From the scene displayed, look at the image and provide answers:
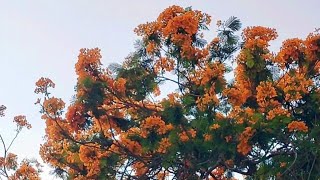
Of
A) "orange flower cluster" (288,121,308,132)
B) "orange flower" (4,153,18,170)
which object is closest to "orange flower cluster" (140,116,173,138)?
"orange flower cluster" (288,121,308,132)

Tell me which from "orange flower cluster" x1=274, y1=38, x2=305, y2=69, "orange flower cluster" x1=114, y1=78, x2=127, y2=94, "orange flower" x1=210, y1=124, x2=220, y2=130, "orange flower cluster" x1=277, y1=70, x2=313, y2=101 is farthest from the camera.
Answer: "orange flower cluster" x1=274, y1=38, x2=305, y2=69

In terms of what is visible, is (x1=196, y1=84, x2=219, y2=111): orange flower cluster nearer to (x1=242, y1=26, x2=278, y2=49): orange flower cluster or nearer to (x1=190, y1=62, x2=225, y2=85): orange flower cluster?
(x1=190, y1=62, x2=225, y2=85): orange flower cluster

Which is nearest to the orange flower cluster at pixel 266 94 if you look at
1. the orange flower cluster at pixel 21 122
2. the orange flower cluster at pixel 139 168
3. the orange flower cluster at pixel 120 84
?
the orange flower cluster at pixel 120 84

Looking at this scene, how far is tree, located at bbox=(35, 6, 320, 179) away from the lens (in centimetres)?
963

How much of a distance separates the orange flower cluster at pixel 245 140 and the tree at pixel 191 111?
0.05ft

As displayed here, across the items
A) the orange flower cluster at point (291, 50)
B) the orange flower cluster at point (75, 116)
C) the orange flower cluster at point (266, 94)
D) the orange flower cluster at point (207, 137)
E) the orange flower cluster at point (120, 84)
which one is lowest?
the orange flower cluster at point (207, 137)

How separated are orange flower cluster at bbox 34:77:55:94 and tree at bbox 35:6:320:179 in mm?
16

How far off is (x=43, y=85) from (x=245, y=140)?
329 cm

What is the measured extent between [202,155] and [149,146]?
3.18 feet

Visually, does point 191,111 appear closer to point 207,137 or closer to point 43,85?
point 207,137

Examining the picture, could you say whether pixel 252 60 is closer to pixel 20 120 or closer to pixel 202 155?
pixel 202 155

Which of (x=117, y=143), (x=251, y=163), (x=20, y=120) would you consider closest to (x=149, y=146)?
(x=117, y=143)

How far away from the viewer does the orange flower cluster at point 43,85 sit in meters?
9.87

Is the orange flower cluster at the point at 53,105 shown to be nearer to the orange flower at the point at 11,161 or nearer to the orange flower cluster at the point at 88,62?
the orange flower cluster at the point at 88,62
